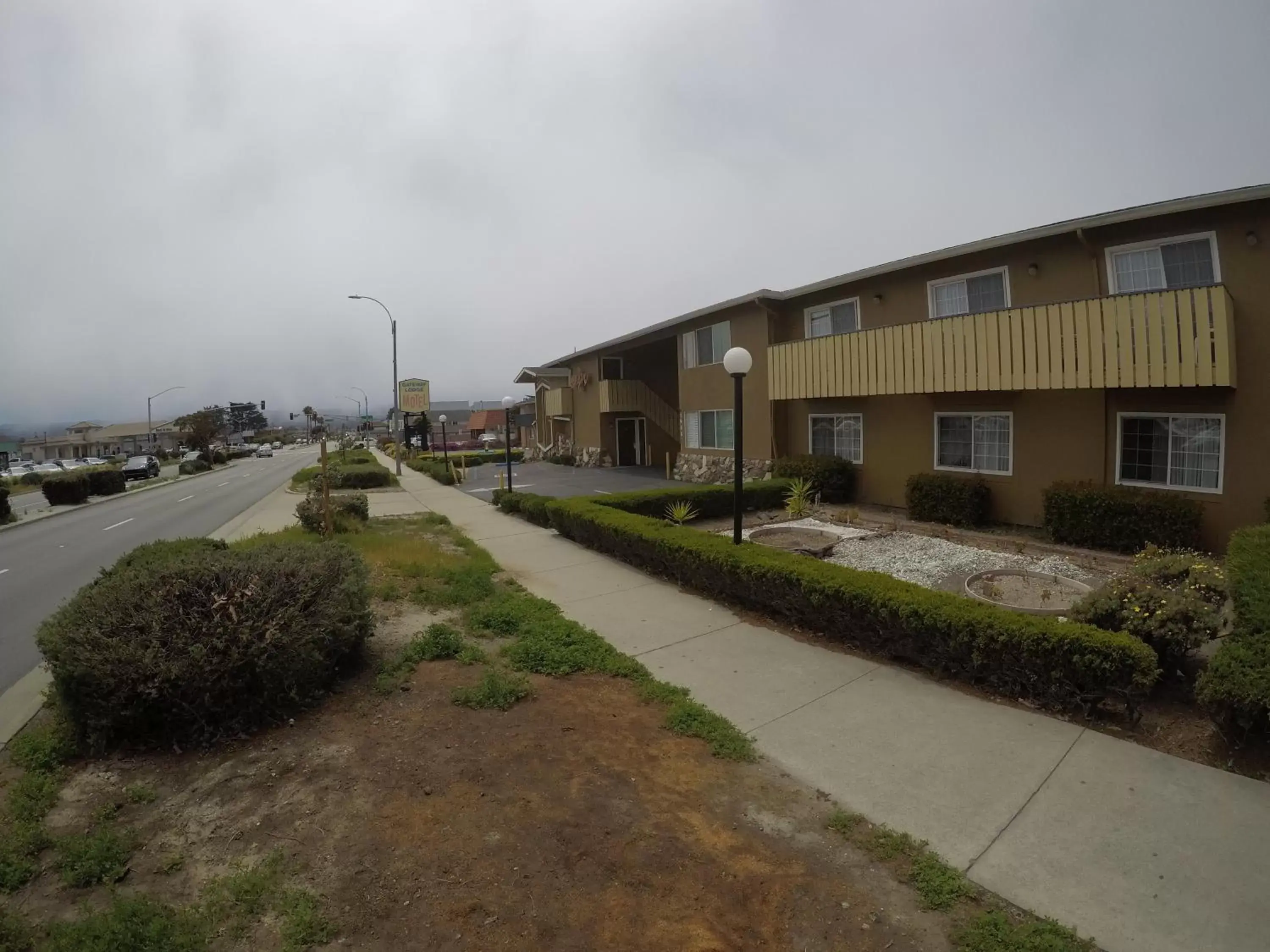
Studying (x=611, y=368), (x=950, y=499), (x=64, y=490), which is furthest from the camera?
(x=611, y=368)

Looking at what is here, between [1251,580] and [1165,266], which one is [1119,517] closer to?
[1165,266]

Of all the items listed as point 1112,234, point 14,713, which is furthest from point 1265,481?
point 14,713

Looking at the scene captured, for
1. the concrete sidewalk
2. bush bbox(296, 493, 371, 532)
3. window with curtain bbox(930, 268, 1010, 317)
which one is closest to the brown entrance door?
bush bbox(296, 493, 371, 532)

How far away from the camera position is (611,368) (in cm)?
2781

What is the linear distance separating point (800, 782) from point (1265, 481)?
9274mm

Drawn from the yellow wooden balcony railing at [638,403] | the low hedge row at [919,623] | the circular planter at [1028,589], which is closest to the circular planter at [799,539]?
the low hedge row at [919,623]

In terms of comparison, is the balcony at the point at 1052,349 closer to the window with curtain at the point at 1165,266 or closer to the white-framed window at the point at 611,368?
the window with curtain at the point at 1165,266

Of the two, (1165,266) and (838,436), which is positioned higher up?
(1165,266)

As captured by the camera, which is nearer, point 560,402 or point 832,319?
point 832,319

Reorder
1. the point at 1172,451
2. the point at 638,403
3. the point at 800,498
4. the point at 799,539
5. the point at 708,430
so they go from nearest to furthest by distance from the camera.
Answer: the point at 1172,451, the point at 799,539, the point at 800,498, the point at 708,430, the point at 638,403

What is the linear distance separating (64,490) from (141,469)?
1632 cm

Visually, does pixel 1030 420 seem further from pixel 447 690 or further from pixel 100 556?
pixel 100 556

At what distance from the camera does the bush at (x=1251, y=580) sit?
412 cm

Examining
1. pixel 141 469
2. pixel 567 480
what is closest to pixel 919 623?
pixel 567 480
